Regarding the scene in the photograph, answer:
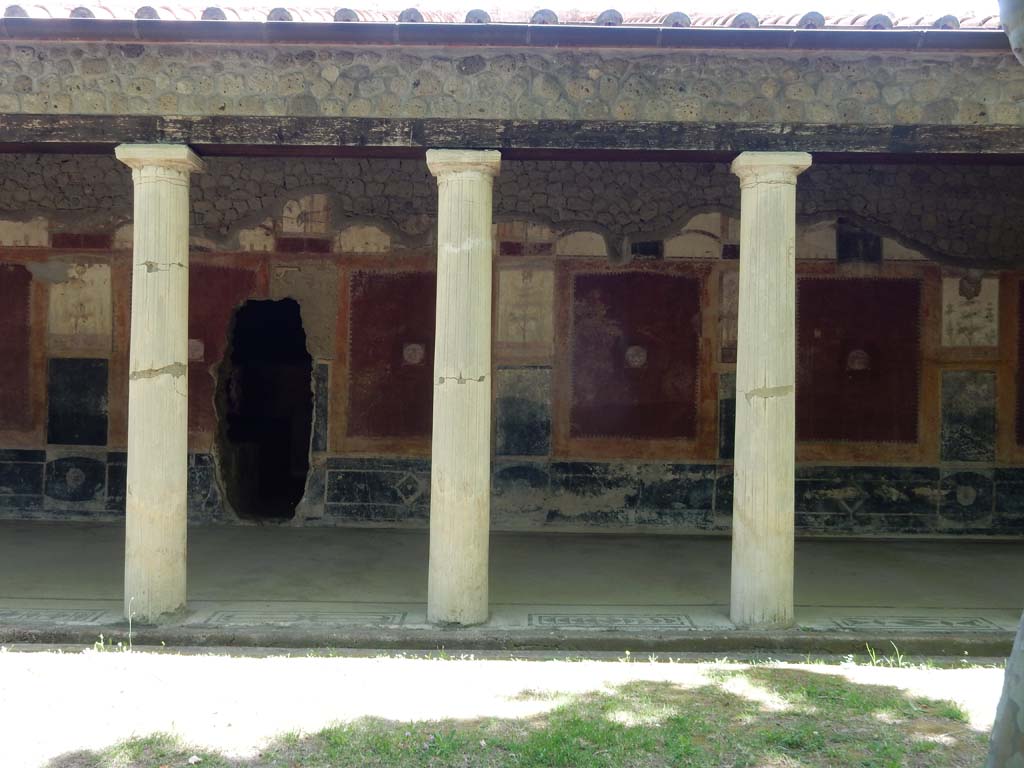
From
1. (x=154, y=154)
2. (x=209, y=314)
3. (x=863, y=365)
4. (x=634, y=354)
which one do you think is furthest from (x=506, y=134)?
(x=863, y=365)

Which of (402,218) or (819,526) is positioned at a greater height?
(402,218)

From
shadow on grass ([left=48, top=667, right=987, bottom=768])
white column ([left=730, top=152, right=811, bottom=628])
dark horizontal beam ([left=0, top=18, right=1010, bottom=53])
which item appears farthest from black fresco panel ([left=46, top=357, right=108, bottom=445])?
white column ([left=730, top=152, right=811, bottom=628])

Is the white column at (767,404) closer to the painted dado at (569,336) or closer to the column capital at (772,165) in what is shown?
the column capital at (772,165)

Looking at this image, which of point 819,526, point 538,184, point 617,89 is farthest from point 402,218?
point 819,526

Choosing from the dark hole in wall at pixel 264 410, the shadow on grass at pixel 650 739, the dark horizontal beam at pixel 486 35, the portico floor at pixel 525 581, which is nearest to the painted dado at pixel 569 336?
the dark hole in wall at pixel 264 410

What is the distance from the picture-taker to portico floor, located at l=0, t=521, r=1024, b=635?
5.16m

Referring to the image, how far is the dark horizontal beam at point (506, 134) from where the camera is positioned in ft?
16.6

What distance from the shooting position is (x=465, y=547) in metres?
5.07

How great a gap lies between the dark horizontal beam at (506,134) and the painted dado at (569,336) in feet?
8.84

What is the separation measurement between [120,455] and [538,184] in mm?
4507

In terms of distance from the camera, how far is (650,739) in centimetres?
320

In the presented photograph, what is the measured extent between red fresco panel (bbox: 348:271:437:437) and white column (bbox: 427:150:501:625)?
2.82 m

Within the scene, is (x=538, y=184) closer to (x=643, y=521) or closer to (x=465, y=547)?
(x=643, y=521)

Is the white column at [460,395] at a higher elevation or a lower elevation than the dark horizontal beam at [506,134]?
lower
